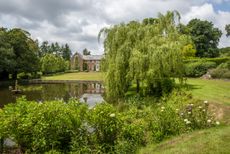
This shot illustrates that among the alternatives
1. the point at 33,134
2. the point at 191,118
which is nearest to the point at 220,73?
the point at 191,118

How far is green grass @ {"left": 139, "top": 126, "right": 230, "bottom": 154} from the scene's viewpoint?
830cm

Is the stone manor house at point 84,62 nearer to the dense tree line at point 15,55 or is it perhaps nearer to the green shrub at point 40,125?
the dense tree line at point 15,55

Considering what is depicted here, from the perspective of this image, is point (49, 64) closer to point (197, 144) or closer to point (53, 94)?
point (53, 94)

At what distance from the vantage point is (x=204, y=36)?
6122cm

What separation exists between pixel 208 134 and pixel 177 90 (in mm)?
10903

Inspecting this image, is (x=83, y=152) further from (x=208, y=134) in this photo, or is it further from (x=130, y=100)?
(x=130, y=100)

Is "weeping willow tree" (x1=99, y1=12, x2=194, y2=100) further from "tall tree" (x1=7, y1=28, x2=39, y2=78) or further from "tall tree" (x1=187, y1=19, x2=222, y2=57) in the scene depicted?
"tall tree" (x1=187, y1=19, x2=222, y2=57)

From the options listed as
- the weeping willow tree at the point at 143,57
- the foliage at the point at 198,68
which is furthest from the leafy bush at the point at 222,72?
the weeping willow tree at the point at 143,57

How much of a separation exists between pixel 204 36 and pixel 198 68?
90.2 ft

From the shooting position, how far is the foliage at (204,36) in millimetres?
61250

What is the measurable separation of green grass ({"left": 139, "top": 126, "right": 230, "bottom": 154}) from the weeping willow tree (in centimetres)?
1060

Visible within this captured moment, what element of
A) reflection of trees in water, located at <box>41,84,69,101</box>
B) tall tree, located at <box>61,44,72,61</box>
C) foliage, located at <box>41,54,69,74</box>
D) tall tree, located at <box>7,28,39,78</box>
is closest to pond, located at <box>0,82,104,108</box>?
reflection of trees in water, located at <box>41,84,69,101</box>

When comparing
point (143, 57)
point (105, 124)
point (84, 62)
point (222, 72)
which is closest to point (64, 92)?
point (222, 72)

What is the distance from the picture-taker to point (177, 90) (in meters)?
20.5
